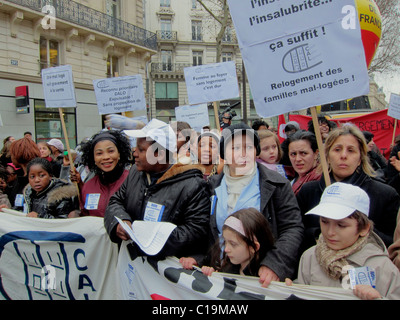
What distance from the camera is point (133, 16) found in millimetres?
22453

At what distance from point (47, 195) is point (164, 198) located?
4.96 feet

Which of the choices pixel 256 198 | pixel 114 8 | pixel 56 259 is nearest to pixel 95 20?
pixel 114 8

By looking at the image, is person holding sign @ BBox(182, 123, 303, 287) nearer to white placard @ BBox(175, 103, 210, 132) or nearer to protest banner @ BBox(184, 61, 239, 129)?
protest banner @ BBox(184, 61, 239, 129)

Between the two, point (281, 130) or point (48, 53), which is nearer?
point (281, 130)

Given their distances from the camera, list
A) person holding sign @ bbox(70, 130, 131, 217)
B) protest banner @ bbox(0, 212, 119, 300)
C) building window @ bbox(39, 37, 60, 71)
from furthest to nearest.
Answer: building window @ bbox(39, 37, 60, 71) → person holding sign @ bbox(70, 130, 131, 217) → protest banner @ bbox(0, 212, 119, 300)

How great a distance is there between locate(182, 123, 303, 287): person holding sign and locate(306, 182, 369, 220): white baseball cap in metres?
0.29

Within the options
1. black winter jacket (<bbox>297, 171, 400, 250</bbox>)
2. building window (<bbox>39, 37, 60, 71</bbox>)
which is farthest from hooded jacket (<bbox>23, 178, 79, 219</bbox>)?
building window (<bbox>39, 37, 60, 71</bbox>)

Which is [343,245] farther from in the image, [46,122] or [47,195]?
[46,122]

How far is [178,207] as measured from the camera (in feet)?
7.99

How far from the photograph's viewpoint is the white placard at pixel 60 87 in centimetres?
467

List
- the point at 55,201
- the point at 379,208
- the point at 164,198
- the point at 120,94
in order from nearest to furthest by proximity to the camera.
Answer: the point at 379,208, the point at 164,198, the point at 55,201, the point at 120,94

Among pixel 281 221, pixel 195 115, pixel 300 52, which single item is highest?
pixel 195 115

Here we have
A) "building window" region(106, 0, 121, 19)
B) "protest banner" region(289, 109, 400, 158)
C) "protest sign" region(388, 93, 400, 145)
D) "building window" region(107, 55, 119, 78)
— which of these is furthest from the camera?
"building window" region(106, 0, 121, 19)

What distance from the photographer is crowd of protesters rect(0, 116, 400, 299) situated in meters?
1.88
